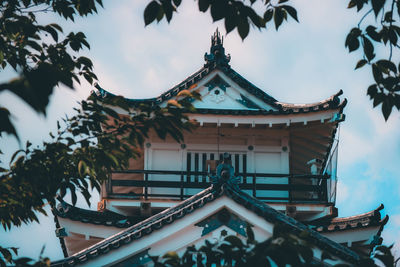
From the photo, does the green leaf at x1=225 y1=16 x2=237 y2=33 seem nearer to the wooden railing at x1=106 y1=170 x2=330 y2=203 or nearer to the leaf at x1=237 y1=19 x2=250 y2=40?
the leaf at x1=237 y1=19 x2=250 y2=40

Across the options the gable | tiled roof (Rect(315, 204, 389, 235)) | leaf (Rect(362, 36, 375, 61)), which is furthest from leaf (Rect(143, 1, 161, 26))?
the gable

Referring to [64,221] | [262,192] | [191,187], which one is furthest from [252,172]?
[64,221]

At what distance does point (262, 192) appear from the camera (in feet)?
58.0

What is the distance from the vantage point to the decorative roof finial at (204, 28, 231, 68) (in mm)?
19219

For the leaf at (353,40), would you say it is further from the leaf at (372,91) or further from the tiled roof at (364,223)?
the tiled roof at (364,223)

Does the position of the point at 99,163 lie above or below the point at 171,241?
above

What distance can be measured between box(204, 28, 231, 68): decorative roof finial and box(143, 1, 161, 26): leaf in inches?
493

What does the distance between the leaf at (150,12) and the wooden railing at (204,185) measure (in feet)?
33.8

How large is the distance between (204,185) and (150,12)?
11.3 m

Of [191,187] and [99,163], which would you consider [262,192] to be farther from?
[99,163]

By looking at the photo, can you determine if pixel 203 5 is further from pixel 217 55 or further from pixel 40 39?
pixel 217 55

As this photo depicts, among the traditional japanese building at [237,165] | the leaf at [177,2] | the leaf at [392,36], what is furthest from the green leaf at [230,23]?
the traditional japanese building at [237,165]

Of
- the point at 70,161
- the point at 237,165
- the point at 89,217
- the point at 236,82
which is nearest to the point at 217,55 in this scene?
the point at 236,82

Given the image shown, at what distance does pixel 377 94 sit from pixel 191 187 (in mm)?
10540
